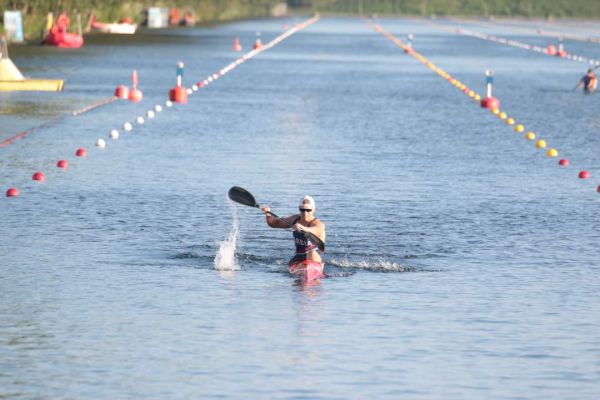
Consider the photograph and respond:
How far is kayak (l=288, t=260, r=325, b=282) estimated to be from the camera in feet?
64.6

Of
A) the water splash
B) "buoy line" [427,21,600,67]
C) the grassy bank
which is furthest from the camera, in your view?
the grassy bank

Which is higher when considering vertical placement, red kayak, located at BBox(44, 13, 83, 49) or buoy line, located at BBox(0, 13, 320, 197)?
buoy line, located at BBox(0, 13, 320, 197)

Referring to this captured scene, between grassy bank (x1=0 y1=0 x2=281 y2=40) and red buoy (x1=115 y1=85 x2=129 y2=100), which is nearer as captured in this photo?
red buoy (x1=115 y1=85 x2=129 y2=100)

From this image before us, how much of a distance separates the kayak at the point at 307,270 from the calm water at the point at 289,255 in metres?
0.17

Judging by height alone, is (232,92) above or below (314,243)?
below

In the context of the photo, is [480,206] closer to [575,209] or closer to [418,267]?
[575,209]

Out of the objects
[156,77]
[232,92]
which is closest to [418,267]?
[232,92]

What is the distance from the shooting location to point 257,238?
76.0 feet

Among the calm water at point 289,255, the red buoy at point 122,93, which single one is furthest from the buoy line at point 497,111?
the red buoy at point 122,93

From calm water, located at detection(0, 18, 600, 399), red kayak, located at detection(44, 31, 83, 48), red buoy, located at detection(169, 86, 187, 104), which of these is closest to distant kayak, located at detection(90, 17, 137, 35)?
red kayak, located at detection(44, 31, 83, 48)

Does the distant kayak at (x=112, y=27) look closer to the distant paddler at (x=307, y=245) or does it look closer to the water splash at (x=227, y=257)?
the water splash at (x=227, y=257)

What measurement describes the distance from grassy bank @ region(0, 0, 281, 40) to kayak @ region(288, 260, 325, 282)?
68998 mm

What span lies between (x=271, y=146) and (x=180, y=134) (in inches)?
140

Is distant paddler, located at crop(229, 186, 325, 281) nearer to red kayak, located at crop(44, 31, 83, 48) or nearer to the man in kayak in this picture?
the man in kayak
